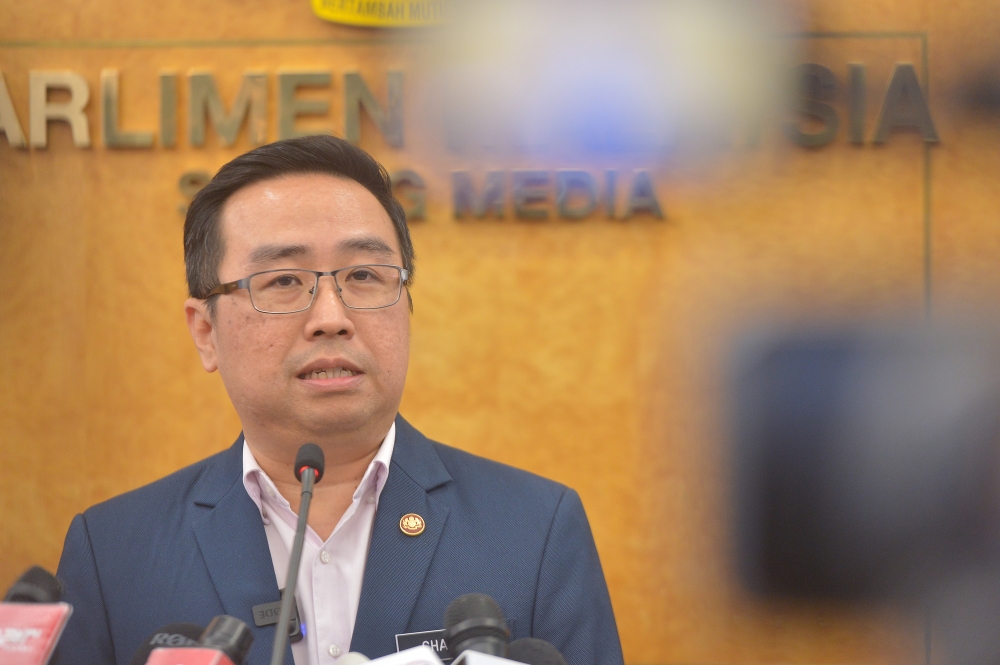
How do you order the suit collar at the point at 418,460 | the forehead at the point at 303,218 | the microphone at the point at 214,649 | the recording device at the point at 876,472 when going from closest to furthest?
the microphone at the point at 214,649 → the forehead at the point at 303,218 → the suit collar at the point at 418,460 → the recording device at the point at 876,472

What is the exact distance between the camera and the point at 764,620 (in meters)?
2.65

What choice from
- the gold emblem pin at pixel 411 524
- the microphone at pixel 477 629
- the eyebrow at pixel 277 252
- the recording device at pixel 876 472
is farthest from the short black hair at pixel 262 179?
the recording device at pixel 876 472

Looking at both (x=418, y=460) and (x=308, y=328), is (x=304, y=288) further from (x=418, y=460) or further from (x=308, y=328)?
(x=418, y=460)

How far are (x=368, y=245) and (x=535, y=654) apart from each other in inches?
29.5

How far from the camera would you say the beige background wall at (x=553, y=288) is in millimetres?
2631

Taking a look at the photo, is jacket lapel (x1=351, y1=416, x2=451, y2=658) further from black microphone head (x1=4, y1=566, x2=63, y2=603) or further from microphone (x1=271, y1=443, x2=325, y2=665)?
black microphone head (x1=4, y1=566, x2=63, y2=603)

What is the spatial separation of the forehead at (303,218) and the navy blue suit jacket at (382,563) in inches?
14.8

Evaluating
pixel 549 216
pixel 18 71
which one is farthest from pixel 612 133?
pixel 18 71

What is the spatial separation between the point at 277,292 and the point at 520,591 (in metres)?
0.62

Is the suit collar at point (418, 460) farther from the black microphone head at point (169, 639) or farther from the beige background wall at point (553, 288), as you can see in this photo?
the beige background wall at point (553, 288)

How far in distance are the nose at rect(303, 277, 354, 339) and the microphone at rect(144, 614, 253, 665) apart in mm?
571

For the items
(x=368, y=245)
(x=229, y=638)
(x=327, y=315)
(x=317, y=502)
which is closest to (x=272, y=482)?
(x=317, y=502)

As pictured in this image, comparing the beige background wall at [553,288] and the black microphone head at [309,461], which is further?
the beige background wall at [553,288]

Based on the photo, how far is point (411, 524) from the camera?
1442 mm
